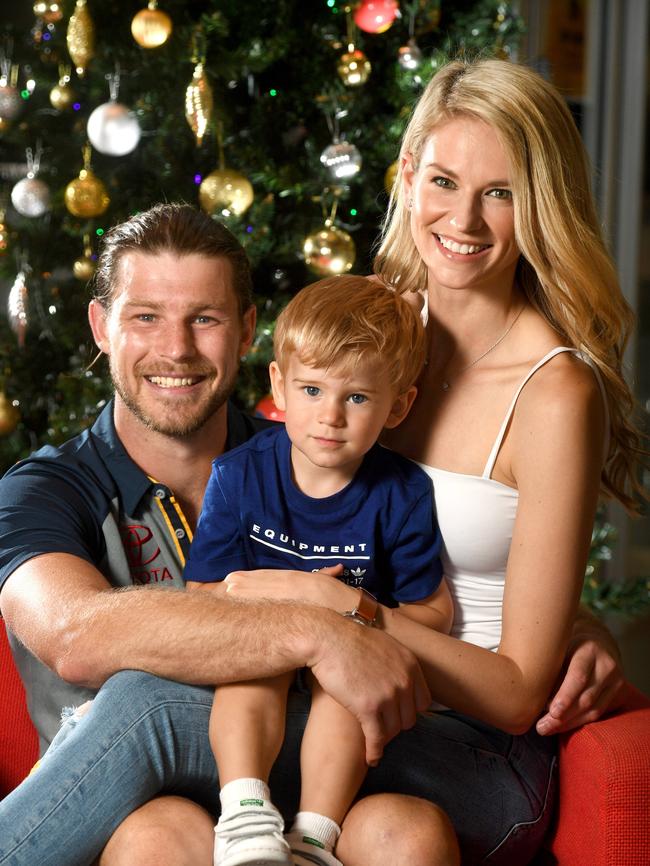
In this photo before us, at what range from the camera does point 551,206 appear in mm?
1796

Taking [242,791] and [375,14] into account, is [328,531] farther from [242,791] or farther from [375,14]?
[375,14]

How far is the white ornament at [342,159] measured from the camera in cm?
297

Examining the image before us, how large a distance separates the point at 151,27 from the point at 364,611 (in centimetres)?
186

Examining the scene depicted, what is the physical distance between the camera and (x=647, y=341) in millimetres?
4867

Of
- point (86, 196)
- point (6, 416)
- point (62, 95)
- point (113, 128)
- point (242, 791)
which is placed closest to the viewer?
point (242, 791)

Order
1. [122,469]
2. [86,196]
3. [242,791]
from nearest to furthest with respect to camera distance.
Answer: [242,791] < [122,469] < [86,196]

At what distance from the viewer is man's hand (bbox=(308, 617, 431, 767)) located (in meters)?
1.55

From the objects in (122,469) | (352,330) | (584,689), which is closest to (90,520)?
(122,469)

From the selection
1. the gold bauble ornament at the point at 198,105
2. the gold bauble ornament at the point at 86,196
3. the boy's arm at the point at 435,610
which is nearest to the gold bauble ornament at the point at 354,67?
the gold bauble ornament at the point at 198,105

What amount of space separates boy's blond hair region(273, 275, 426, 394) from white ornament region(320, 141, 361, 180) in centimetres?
124

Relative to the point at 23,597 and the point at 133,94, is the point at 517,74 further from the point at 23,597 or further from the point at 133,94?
the point at 133,94

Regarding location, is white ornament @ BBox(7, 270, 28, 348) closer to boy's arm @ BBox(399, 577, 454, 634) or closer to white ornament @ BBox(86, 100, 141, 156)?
white ornament @ BBox(86, 100, 141, 156)

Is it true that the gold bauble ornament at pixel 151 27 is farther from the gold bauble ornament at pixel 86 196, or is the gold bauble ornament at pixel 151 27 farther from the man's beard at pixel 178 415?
the man's beard at pixel 178 415

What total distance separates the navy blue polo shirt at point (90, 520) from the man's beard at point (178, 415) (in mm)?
79
